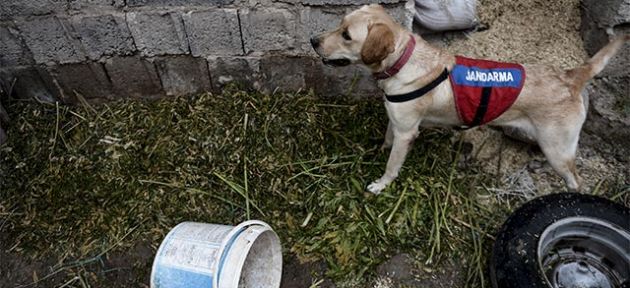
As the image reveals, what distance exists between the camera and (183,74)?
3344mm

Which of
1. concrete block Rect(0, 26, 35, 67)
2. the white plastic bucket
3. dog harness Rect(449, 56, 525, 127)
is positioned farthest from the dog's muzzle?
concrete block Rect(0, 26, 35, 67)

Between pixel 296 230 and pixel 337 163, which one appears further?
pixel 337 163

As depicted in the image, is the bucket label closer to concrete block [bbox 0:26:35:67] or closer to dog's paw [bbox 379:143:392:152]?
dog's paw [bbox 379:143:392:152]

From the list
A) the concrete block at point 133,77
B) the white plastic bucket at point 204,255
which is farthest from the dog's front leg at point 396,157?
the concrete block at point 133,77

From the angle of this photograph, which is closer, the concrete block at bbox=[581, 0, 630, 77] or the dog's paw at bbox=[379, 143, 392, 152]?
the concrete block at bbox=[581, 0, 630, 77]

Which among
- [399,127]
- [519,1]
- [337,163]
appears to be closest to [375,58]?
[399,127]

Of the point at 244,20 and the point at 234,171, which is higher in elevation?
the point at 244,20

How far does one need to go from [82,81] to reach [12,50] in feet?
1.50

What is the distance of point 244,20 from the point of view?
302cm

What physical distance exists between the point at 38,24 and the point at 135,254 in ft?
5.22

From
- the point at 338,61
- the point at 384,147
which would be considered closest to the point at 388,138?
the point at 384,147

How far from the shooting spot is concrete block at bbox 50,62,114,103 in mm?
3248

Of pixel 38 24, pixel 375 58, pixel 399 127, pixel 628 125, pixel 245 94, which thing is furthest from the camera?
pixel 245 94

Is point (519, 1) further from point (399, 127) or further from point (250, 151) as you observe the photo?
point (250, 151)
